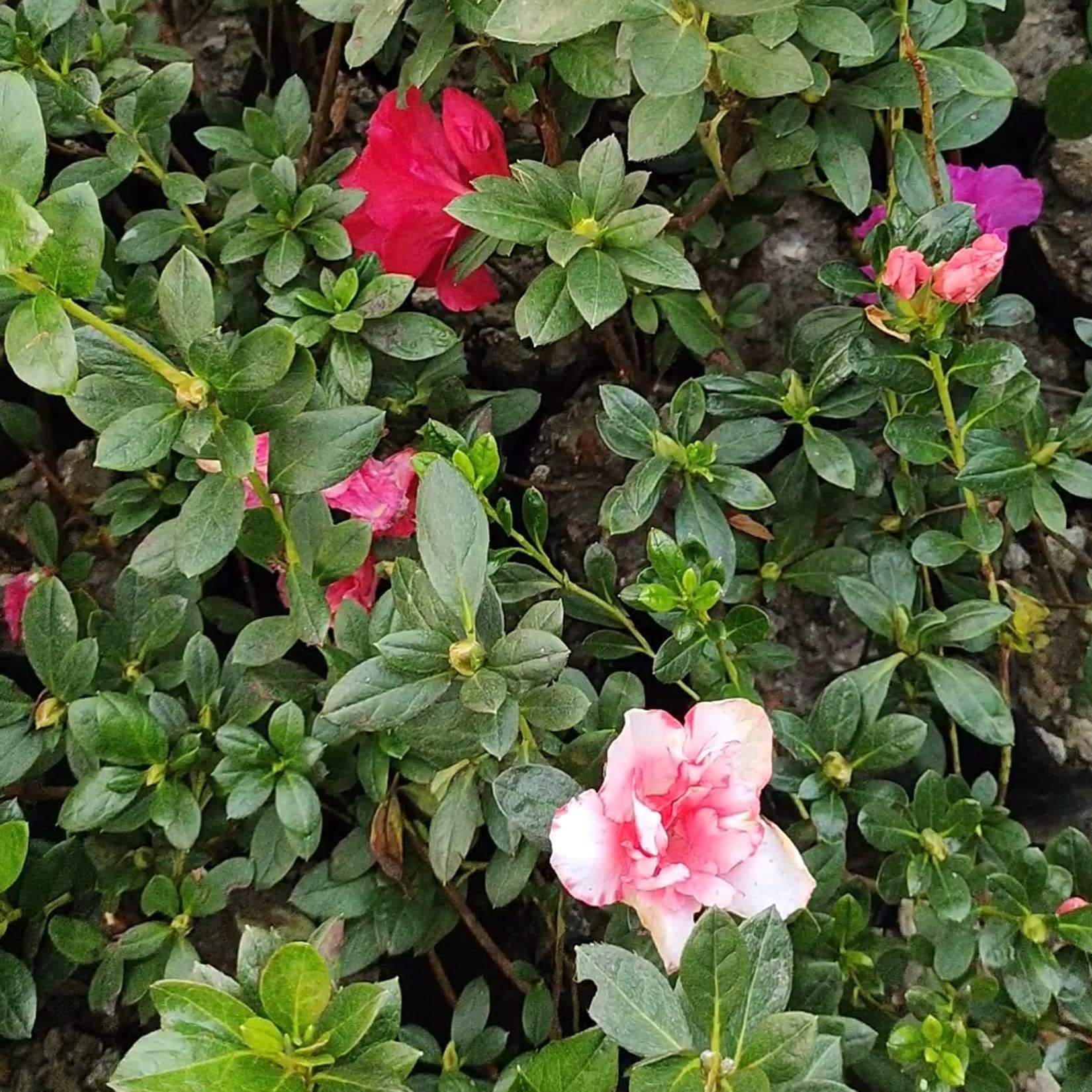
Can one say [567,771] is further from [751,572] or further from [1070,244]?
[1070,244]

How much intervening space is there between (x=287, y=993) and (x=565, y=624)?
2.25 ft

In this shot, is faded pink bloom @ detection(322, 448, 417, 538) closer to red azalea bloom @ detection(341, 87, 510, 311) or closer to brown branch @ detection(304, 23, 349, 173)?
red azalea bloom @ detection(341, 87, 510, 311)

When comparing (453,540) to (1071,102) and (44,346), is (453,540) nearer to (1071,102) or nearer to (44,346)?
(44,346)

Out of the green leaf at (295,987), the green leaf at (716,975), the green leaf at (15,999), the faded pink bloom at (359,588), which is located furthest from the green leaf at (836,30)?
the green leaf at (15,999)

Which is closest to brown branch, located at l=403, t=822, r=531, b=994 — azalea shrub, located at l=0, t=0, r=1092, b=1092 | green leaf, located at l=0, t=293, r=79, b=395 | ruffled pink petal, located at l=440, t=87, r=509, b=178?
azalea shrub, located at l=0, t=0, r=1092, b=1092

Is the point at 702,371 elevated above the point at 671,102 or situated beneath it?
situated beneath

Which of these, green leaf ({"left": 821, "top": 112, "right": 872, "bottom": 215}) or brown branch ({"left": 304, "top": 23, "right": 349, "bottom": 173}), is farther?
brown branch ({"left": 304, "top": 23, "right": 349, "bottom": 173})

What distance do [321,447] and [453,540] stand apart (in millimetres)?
138

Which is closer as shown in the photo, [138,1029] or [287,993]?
[287,993]

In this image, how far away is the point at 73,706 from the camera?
0.96 metres

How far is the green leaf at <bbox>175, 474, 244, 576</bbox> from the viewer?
836 mm

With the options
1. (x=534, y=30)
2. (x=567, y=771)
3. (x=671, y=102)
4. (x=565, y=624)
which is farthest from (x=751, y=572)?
(x=534, y=30)

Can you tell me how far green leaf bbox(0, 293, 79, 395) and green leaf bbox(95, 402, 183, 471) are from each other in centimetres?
8

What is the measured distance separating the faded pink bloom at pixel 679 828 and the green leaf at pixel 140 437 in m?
0.39
